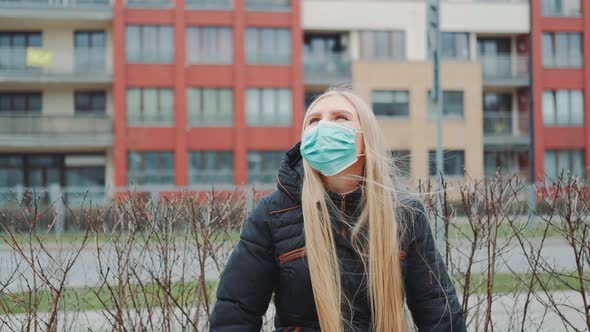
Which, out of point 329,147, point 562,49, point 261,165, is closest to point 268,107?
point 261,165

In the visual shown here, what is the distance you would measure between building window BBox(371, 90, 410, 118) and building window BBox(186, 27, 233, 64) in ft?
26.2

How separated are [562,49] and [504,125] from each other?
516 centimetres

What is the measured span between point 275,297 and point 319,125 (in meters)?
0.78

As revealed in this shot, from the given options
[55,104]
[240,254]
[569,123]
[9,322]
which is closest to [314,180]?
[240,254]

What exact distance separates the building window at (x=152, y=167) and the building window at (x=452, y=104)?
1399 cm

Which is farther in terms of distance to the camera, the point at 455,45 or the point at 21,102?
the point at 455,45

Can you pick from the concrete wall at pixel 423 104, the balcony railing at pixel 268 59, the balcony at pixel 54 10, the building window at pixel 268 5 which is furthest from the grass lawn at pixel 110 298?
the concrete wall at pixel 423 104

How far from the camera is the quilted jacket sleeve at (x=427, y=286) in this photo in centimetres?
303

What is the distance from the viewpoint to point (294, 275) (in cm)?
295

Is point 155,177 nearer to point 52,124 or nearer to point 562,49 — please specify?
point 52,124

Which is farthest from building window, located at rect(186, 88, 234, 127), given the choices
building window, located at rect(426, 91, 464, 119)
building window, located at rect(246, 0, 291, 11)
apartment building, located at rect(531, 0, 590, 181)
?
apartment building, located at rect(531, 0, 590, 181)

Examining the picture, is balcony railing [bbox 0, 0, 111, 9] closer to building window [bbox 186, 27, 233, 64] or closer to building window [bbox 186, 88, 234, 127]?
building window [bbox 186, 27, 233, 64]

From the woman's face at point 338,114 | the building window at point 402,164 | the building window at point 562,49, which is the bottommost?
the building window at point 402,164

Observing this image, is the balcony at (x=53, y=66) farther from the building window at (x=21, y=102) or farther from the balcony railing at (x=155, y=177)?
the balcony railing at (x=155, y=177)
